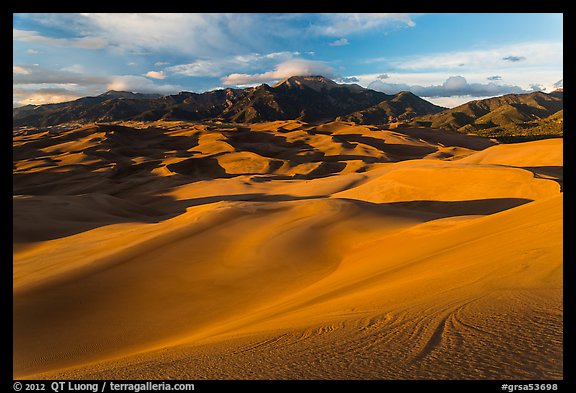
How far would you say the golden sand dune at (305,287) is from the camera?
3197mm

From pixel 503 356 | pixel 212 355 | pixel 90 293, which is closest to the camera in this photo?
pixel 503 356

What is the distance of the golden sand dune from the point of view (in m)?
3.20

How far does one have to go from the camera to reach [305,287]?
8.16 meters
